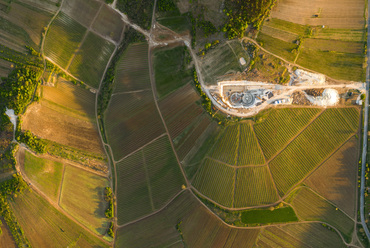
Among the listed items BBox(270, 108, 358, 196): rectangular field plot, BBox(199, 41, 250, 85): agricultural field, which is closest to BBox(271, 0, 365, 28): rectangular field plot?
BBox(199, 41, 250, 85): agricultural field

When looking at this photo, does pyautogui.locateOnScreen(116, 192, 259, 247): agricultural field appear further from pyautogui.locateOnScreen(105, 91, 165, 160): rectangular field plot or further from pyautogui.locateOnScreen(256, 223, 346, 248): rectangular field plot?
pyautogui.locateOnScreen(105, 91, 165, 160): rectangular field plot

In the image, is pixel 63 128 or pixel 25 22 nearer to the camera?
pixel 25 22

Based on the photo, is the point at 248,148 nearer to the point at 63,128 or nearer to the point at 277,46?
the point at 277,46

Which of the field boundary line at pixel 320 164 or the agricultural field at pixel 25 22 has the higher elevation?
the agricultural field at pixel 25 22

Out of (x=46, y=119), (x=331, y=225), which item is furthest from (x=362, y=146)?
(x=46, y=119)

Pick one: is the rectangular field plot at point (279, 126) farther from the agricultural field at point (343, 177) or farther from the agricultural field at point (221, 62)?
the agricultural field at point (221, 62)

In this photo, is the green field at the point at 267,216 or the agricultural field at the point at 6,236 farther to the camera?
the agricultural field at the point at 6,236

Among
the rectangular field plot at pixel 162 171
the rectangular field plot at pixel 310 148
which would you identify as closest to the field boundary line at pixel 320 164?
the rectangular field plot at pixel 310 148

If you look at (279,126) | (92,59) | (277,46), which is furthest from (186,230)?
(277,46)
